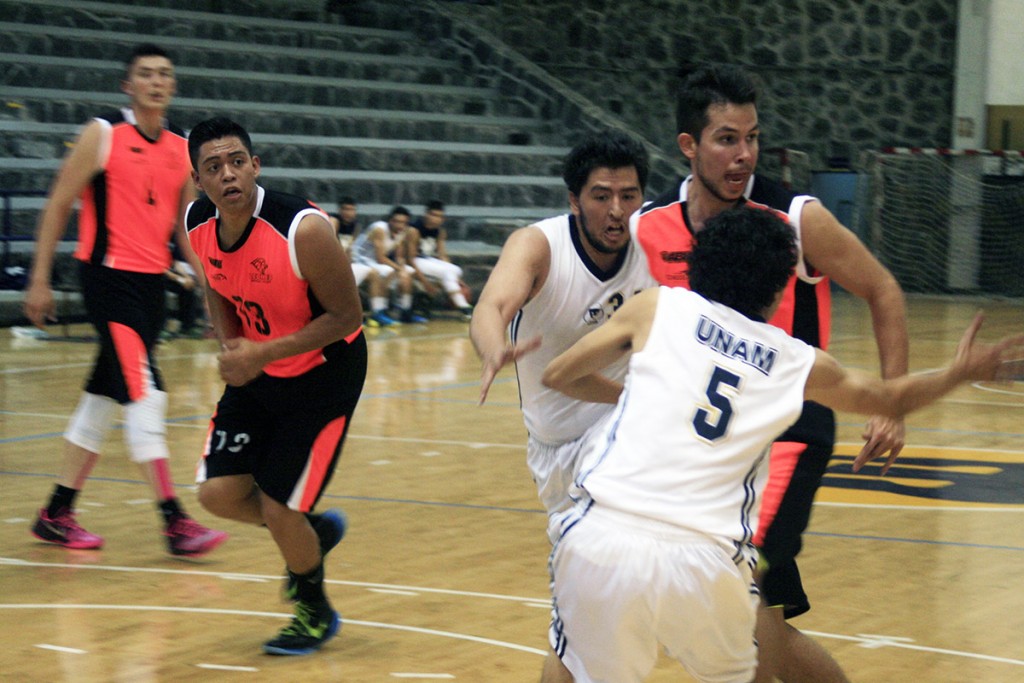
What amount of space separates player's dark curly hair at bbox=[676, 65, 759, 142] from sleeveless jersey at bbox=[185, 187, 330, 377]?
1.21 m

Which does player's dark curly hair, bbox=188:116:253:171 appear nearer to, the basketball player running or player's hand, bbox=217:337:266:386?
player's hand, bbox=217:337:266:386

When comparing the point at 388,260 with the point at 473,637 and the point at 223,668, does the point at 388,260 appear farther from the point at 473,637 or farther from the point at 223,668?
the point at 223,668

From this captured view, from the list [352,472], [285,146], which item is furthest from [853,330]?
[352,472]

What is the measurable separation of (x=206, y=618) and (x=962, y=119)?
17956 mm

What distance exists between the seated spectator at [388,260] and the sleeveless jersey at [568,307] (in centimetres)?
1021

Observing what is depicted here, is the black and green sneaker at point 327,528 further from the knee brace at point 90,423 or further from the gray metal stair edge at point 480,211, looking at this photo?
the gray metal stair edge at point 480,211

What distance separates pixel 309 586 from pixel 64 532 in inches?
65.2

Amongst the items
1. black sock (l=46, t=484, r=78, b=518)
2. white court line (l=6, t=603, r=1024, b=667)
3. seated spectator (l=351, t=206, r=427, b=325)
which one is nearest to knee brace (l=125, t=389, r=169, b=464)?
black sock (l=46, t=484, r=78, b=518)

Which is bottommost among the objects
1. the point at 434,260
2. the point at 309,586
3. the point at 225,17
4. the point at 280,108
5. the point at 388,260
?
the point at 434,260

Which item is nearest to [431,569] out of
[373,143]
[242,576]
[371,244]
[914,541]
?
[242,576]

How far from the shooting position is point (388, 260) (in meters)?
14.4

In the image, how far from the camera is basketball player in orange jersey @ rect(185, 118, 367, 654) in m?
4.18

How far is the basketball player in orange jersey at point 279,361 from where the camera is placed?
418 cm

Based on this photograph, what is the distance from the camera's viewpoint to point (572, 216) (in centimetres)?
395
